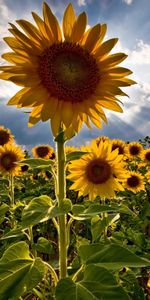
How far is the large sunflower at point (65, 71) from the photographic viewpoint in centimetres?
236

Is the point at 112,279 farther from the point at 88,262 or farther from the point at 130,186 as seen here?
the point at 130,186

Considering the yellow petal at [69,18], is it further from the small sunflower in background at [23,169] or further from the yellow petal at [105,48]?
the small sunflower in background at [23,169]

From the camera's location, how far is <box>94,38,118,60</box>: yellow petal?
8.25ft

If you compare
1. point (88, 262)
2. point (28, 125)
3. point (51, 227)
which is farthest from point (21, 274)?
point (51, 227)

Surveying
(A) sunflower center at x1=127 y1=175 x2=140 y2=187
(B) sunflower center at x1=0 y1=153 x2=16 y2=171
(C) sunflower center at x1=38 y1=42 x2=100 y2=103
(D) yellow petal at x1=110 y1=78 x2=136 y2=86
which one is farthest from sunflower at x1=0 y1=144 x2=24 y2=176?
(D) yellow petal at x1=110 y1=78 x2=136 y2=86

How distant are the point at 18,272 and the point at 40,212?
335 mm

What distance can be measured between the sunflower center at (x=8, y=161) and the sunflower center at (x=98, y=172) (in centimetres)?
206

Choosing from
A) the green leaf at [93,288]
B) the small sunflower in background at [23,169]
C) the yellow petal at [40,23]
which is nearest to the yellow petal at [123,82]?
the yellow petal at [40,23]

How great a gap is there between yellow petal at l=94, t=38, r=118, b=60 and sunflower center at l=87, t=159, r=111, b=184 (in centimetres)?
168

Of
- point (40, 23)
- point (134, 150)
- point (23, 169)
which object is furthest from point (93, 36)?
point (134, 150)

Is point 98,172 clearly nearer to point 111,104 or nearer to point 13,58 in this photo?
point 111,104

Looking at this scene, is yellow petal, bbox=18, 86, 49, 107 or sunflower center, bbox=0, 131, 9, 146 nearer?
yellow petal, bbox=18, 86, 49, 107

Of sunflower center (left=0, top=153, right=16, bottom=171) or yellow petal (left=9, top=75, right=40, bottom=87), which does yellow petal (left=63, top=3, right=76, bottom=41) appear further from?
sunflower center (left=0, top=153, right=16, bottom=171)

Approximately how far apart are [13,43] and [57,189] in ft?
2.62
